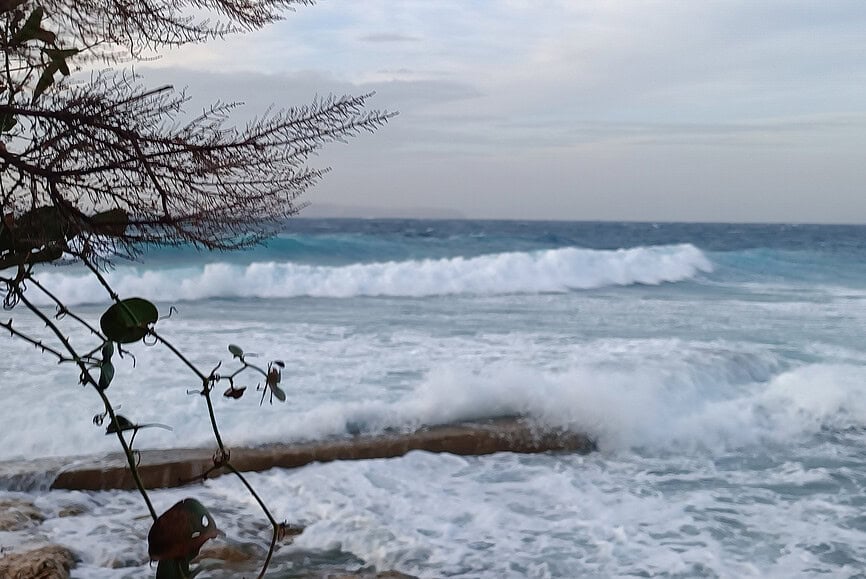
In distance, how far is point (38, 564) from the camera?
156 inches

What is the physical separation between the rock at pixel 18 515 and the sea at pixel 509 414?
0.37 ft

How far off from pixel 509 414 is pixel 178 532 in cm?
646

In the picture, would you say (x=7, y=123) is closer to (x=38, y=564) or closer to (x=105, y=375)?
(x=105, y=375)

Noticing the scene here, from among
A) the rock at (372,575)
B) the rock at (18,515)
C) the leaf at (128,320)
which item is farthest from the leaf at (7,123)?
the rock at (18,515)

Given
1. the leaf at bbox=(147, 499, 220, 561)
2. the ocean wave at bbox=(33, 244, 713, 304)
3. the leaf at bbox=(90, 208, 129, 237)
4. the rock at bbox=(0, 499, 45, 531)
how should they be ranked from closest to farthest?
the leaf at bbox=(147, 499, 220, 561)
the leaf at bbox=(90, 208, 129, 237)
the rock at bbox=(0, 499, 45, 531)
the ocean wave at bbox=(33, 244, 713, 304)

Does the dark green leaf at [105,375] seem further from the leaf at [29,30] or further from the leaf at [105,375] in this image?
the leaf at [29,30]

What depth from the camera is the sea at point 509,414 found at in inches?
180

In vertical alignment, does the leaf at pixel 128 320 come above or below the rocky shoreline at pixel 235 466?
above

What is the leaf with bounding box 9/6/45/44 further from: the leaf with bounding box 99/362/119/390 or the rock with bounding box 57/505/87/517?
the rock with bounding box 57/505/87/517

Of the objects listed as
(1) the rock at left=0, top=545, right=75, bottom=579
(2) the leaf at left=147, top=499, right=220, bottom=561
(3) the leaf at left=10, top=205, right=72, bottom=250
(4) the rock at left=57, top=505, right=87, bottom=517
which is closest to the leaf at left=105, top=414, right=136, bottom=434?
(2) the leaf at left=147, top=499, right=220, bottom=561

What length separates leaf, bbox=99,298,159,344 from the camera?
2.83ft

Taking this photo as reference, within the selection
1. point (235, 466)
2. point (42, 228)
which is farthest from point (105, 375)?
point (235, 466)

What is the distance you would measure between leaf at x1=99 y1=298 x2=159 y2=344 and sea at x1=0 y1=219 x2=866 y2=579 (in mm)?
687

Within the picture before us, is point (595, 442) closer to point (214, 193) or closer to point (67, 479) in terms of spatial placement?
point (67, 479)
